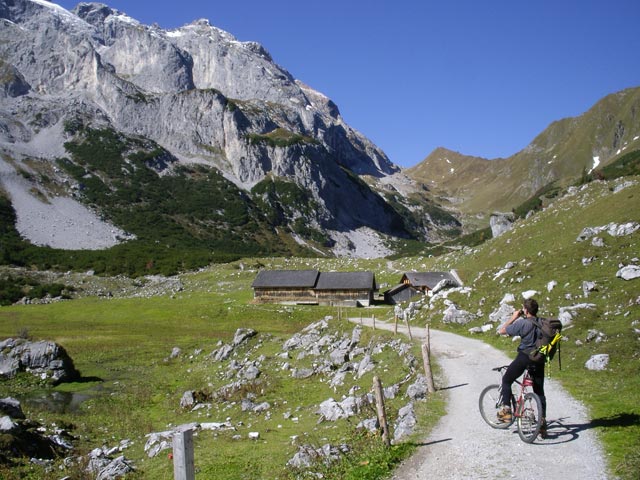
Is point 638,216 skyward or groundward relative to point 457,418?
skyward

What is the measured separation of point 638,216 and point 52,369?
48.8 meters

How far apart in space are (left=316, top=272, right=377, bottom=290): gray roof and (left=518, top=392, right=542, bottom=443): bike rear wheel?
6735 cm

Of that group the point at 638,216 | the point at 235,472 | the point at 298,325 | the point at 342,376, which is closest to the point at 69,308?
the point at 298,325

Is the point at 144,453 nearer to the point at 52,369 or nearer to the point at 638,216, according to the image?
the point at 52,369

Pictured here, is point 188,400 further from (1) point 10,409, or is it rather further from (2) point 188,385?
(1) point 10,409

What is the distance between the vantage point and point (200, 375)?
38219 millimetres

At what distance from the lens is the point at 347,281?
8369 cm

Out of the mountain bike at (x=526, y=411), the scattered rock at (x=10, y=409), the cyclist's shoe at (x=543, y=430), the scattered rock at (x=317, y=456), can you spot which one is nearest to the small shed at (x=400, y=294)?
the scattered rock at (x=10, y=409)

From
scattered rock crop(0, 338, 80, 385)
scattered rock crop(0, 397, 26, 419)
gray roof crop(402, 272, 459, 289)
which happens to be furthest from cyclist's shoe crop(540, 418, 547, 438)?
gray roof crop(402, 272, 459, 289)

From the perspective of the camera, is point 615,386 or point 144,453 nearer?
point 615,386

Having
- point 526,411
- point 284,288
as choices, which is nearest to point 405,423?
point 526,411

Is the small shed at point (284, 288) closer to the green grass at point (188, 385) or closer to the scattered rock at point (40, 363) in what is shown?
the green grass at point (188, 385)

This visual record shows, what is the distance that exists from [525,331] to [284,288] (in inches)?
2933

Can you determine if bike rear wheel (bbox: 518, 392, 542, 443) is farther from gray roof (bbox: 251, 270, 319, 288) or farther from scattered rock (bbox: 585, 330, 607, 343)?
gray roof (bbox: 251, 270, 319, 288)
